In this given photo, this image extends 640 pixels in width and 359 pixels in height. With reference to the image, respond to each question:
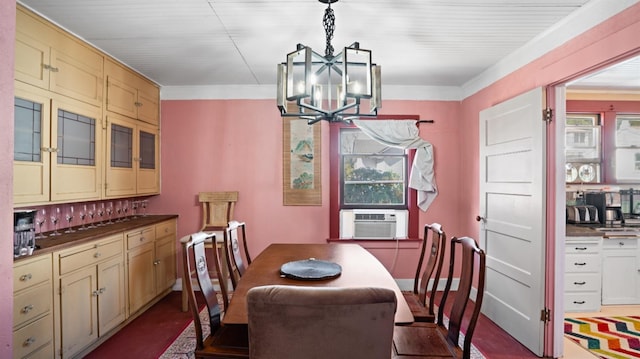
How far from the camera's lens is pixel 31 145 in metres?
2.13

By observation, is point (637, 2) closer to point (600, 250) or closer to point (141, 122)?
point (600, 250)

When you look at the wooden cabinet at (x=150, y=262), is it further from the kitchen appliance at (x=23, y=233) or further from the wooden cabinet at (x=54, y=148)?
the kitchen appliance at (x=23, y=233)

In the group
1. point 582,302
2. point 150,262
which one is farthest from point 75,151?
point 582,302

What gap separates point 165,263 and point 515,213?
138 inches

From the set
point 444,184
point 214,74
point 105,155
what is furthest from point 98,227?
point 444,184

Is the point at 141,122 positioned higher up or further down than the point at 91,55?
further down

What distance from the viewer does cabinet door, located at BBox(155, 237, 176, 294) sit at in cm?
338

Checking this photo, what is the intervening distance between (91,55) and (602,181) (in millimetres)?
5561

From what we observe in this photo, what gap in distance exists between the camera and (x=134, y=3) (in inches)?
81.0

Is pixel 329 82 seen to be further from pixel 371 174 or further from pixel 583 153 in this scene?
pixel 583 153

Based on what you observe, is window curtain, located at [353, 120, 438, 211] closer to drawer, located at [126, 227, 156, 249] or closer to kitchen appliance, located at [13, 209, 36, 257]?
drawer, located at [126, 227, 156, 249]

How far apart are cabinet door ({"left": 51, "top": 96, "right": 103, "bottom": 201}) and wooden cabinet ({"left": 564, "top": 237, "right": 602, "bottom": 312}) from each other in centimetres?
439

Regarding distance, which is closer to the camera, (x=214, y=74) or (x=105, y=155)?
(x=105, y=155)

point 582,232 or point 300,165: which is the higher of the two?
point 300,165
